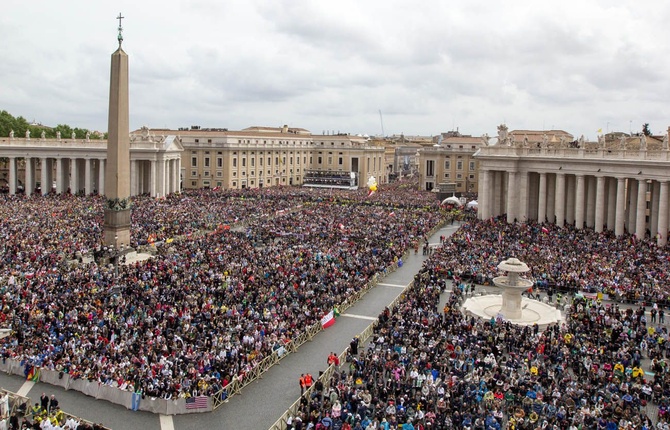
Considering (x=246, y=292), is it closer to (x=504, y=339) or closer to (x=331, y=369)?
(x=331, y=369)

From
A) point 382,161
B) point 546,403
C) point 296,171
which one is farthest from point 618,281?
point 382,161

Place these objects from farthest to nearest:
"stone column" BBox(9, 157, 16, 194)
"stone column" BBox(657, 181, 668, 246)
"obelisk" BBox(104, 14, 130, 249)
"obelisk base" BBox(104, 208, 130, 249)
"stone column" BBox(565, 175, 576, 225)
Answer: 1. "stone column" BBox(9, 157, 16, 194)
2. "stone column" BBox(565, 175, 576, 225)
3. "stone column" BBox(657, 181, 668, 246)
4. "obelisk base" BBox(104, 208, 130, 249)
5. "obelisk" BBox(104, 14, 130, 249)

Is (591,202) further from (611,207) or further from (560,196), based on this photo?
(560,196)

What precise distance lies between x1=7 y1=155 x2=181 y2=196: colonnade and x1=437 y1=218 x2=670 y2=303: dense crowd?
1602 inches

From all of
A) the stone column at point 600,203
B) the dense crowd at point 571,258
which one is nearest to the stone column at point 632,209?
the stone column at point 600,203

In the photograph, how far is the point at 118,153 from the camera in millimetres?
40000

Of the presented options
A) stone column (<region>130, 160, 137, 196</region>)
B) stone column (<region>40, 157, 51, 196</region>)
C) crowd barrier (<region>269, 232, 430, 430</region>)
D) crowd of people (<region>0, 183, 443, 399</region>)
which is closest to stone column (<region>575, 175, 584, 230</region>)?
crowd of people (<region>0, 183, 443, 399</region>)

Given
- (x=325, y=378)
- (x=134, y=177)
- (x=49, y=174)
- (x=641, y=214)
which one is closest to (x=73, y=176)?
(x=49, y=174)

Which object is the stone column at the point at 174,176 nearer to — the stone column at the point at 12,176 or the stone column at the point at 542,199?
the stone column at the point at 12,176

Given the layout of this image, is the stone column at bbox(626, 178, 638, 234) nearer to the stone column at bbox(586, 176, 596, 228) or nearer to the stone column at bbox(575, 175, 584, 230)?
the stone column at bbox(586, 176, 596, 228)

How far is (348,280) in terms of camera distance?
1335 inches

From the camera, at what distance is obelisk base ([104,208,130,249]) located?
4100 cm

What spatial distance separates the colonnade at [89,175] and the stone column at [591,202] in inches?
1892

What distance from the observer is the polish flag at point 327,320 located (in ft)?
89.8
